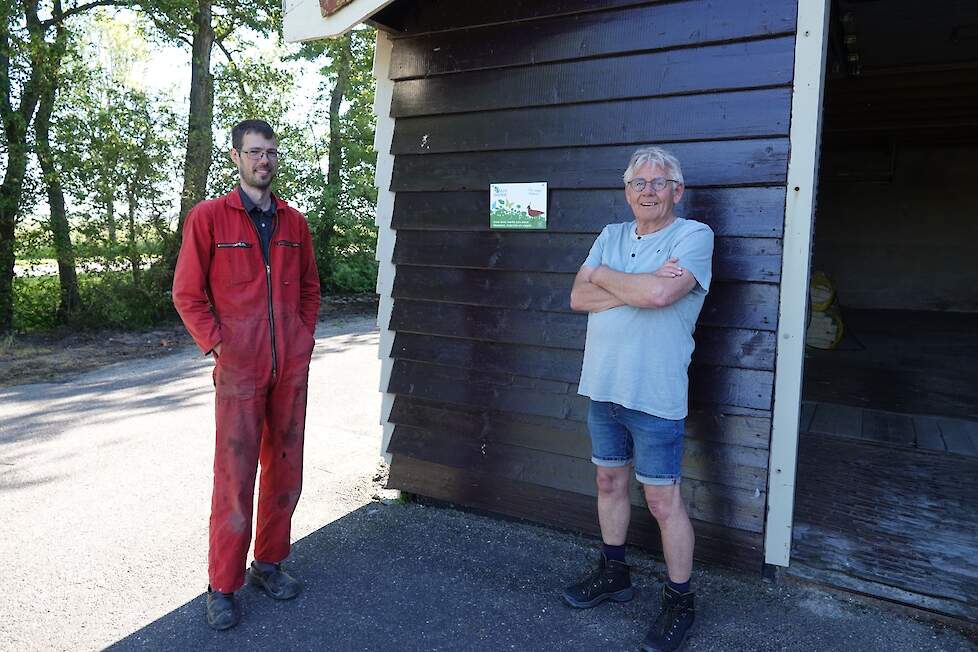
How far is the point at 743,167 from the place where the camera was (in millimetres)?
2652

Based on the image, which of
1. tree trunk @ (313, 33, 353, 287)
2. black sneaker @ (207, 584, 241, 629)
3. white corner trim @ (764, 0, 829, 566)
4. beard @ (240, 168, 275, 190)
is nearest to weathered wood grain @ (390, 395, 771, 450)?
white corner trim @ (764, 0, 829, 566)

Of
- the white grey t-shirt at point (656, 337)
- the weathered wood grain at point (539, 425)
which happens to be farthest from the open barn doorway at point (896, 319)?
the white grey t-shirt at point (656, 337)

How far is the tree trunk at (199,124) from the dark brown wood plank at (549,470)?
7.75m

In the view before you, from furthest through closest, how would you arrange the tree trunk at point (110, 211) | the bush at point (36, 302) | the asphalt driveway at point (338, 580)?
the tree trunk at point (110, 211), the bush at point (36, 302), the asphalt driveway at point (338, 580)

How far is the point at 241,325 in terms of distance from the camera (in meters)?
2.53

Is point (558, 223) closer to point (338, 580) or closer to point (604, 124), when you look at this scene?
point (604, 124)

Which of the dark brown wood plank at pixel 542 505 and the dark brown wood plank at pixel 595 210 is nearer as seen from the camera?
the dark brown wood plank at pixel 595 210

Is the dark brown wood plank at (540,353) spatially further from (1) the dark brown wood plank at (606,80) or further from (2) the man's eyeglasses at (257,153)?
(2) the man's eyeglasses at (257,153)

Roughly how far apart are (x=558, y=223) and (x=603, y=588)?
1531 mm

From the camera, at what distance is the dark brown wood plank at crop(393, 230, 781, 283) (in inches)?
104

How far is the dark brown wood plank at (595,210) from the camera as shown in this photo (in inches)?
104

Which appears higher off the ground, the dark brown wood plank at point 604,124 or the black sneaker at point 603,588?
the dark brown wood plank at point 604,124

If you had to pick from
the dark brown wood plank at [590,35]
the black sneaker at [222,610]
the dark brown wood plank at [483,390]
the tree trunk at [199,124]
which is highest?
the tree trunk at [199,124]

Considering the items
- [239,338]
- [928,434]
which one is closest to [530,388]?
[239,338]
